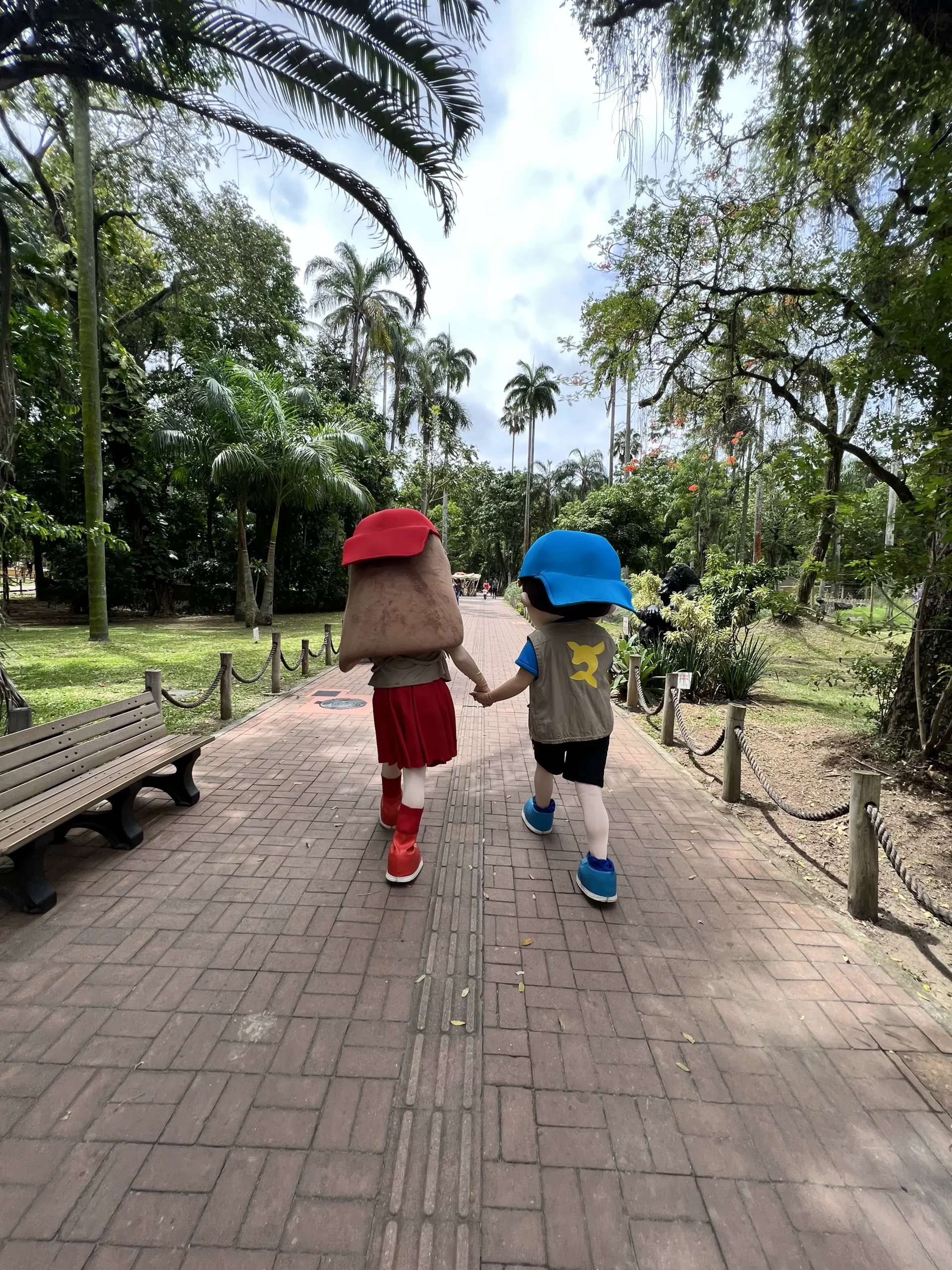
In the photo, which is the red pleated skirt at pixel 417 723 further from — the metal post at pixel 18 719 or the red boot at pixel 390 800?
the metal post at pixel 18 719

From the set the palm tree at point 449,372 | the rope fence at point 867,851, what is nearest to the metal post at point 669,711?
the rope fence at point 867,851

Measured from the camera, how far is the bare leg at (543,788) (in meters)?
3.86

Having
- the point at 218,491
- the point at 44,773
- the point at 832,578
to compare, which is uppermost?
the point at 218,491

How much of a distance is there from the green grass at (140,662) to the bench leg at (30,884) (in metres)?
3.06

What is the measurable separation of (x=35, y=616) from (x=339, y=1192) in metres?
21.4

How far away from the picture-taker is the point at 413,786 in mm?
3289

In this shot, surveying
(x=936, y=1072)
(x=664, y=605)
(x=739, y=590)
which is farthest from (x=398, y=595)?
(x=739, y=590)

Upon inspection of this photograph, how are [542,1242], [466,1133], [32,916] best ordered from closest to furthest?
[542,1242], [466,1133], [32,916]

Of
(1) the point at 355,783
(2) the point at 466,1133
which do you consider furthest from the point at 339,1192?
(1) the point at 355,783

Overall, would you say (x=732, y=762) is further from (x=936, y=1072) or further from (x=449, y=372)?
(x=449, y=372)

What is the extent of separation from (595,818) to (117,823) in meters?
2.79

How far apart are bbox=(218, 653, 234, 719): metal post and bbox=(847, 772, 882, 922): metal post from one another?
18.3ft

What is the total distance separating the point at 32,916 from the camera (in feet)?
9.53

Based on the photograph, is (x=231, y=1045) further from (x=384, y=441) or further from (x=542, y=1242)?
(x=384, y=441)
